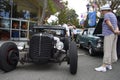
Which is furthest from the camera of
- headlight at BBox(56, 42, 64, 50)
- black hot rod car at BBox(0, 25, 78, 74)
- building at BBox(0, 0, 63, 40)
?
building at BBox(0, 0, 63, 40)

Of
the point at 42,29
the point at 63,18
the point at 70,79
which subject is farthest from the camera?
the point at 63,18

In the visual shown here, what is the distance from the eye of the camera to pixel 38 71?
690 cm

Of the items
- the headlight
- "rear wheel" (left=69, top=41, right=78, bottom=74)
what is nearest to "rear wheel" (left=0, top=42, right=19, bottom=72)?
the headlight

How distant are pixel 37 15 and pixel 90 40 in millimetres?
10764

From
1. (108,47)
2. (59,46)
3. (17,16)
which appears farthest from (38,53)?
(17,16)

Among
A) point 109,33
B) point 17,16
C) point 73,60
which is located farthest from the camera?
point 17,16

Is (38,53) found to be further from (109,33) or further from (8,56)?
(109,33)

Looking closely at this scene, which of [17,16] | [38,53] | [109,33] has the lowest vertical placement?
[38,53]

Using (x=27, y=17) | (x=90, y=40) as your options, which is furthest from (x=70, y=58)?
(x=27, y=17)

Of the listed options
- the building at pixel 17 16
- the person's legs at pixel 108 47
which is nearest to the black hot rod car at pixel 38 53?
the person's legs at pixel 108 47

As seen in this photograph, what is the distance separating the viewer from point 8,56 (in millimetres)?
6738

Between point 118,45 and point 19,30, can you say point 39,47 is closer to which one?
point 118,45

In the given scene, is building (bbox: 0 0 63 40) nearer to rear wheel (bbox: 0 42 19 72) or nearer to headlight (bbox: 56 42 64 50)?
headlight (bbox: 56 42 64 50)

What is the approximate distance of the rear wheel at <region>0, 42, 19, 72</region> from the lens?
655 cm
